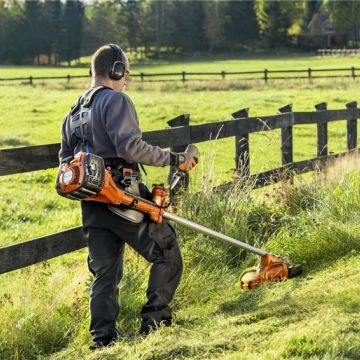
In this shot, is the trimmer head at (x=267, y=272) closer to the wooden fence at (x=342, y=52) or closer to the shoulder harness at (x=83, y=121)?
the shoulder harness at (x=83, y=121)

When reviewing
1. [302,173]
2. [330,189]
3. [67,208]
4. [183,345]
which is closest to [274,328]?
[183,345]

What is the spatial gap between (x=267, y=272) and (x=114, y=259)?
1.37m

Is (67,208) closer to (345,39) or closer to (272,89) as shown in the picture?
(272,89)

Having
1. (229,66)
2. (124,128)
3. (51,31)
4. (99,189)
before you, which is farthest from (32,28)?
(99,189)

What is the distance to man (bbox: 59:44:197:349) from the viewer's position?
4.82 metres

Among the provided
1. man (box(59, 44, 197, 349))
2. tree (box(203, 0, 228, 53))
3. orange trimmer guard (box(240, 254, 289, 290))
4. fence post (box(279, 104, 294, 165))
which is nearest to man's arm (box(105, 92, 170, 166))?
man (box(59, 44, 197, 349))

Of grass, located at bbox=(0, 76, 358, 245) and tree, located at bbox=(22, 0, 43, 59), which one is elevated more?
tree, located at bbox=(22, 0, 43, 59)

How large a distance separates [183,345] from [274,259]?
1597mm

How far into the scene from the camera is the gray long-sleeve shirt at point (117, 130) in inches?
188

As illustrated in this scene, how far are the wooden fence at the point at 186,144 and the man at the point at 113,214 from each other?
61cm

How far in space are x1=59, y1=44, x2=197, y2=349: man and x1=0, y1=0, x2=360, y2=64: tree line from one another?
104 m

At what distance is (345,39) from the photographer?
11319cm

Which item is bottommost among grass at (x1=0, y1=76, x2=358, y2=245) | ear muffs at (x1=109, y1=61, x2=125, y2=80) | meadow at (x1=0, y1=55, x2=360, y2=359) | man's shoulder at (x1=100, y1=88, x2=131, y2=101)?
grass at (x1=0, y1=76, x2=358, y2=245)

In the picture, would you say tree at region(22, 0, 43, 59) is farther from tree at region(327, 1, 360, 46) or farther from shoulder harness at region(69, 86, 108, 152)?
shoulder harness at region(69, 86, 108, 152)
